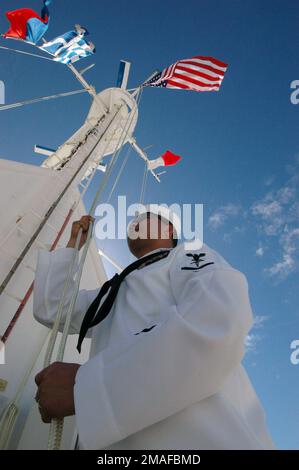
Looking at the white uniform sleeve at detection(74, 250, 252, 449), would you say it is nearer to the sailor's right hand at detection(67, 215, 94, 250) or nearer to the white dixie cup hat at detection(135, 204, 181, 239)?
the sailor's right hand at detection(67, 215, 94, 250)

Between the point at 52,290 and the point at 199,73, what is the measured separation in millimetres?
6149

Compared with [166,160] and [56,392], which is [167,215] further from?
[166,160]

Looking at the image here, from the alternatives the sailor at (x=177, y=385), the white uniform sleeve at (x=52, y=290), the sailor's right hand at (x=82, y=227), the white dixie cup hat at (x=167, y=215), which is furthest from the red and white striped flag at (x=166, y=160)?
the sailor at (x=177, y=385)

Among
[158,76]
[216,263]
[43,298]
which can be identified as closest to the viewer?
[216,263]

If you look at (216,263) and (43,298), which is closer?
(216,263)

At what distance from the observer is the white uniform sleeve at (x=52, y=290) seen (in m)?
1.75

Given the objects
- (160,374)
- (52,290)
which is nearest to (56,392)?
(160,374)

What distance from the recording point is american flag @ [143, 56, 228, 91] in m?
6.42

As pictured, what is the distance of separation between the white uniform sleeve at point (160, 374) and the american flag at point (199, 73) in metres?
6.37

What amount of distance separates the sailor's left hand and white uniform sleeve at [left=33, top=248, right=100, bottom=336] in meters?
0.67

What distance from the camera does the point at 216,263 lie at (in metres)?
1.29
